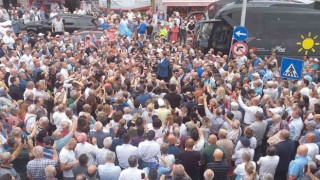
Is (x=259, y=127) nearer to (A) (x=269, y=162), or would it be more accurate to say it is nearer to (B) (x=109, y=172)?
(A) (x=269, y=162)

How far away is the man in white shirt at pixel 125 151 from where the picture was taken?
8359 millimetres

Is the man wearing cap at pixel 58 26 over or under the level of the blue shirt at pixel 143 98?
over

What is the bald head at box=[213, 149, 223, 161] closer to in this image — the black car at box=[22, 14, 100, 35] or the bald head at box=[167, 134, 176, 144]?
the bald head at box=[167, 134, 176, 144]

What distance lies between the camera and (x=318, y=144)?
A: 29.6ft

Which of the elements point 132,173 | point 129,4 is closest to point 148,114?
point 132,173

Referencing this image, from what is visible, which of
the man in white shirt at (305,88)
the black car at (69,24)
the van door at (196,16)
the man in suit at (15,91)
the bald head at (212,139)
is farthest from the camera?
the black car at (69,24)

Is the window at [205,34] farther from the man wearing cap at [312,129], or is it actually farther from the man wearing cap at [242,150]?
the man wearing cap at [242,150]

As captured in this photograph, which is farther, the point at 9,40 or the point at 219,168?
the point at 9,40

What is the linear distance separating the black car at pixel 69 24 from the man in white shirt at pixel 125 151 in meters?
17.2

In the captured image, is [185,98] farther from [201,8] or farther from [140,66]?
[201,8]

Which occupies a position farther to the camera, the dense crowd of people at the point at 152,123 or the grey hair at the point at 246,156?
the dense crowd of people at the point at 152,123

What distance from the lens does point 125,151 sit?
8.38 m

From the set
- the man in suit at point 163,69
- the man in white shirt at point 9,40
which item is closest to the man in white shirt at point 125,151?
the man in suit at point 163,69

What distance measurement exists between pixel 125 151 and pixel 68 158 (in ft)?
3.24
